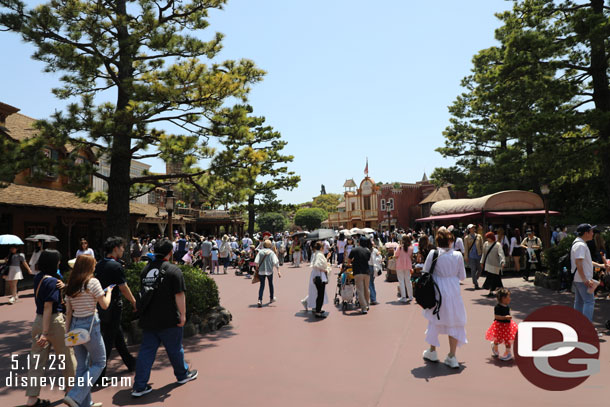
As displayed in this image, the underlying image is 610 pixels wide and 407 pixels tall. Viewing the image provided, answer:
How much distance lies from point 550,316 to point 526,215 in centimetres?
1169

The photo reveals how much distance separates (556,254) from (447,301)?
7.97 m

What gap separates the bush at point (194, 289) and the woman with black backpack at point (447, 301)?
4.22m

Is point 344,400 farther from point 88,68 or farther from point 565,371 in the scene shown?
point 88,68

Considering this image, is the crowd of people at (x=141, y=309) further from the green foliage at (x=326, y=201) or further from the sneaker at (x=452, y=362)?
the green foliage at (x=326, y=201)

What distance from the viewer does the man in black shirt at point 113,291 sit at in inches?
191

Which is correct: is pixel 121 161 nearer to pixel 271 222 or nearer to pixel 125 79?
pixel 125 79

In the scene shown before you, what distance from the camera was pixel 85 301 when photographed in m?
4.27

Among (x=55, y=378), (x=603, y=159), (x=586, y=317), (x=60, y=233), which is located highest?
(x=603, y=159)

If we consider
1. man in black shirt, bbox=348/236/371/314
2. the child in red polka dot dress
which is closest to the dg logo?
the child in red polka dot dress

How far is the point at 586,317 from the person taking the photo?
21.4ft

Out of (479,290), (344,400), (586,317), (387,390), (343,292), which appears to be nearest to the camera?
(344,400)

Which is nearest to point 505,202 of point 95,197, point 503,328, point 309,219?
point 503,328

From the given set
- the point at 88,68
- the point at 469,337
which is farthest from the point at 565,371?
the point at 88,68

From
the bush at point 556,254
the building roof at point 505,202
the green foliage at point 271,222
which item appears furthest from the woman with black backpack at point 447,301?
the green foliage at point 271,222
